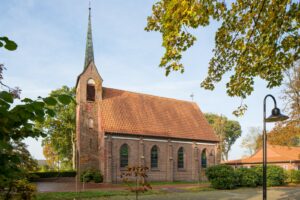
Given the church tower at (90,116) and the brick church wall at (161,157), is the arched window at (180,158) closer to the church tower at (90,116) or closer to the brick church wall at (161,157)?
the brick church wall at (161,157)

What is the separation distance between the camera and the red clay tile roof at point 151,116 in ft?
104

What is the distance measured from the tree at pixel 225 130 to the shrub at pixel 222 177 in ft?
155

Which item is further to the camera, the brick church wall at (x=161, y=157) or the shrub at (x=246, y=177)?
the brick church wall at (x=161, y=157)

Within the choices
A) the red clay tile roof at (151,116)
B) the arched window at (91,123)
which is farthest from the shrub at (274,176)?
the arched window at (91,123)

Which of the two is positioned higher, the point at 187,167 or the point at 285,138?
the point at 285,138

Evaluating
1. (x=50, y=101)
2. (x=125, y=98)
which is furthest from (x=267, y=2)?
(x=125, y=98)

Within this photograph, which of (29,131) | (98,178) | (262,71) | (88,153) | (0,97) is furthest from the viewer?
(88,153)

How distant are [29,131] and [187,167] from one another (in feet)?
109

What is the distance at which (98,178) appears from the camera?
28906 millimetres

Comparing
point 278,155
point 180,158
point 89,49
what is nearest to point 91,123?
point 89,49

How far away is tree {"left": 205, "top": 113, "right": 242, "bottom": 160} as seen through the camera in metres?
70.8

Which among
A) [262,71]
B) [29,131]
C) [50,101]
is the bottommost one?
[29,131]

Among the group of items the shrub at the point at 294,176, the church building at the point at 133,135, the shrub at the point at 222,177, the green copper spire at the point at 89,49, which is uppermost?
the green copper spire at the point at 89,49

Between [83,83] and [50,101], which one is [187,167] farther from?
[50,101]
